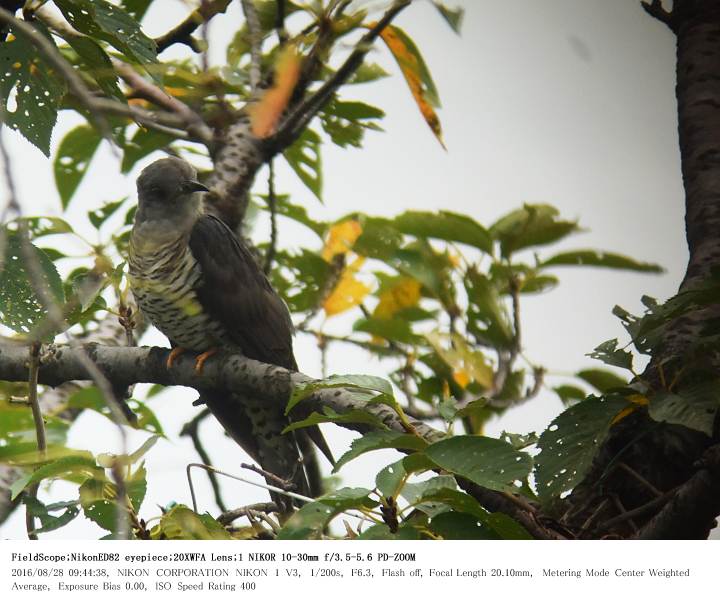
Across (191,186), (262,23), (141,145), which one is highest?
(262,23)

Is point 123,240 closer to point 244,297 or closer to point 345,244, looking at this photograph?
point 244,297

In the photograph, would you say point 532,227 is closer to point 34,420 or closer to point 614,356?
point 614,356

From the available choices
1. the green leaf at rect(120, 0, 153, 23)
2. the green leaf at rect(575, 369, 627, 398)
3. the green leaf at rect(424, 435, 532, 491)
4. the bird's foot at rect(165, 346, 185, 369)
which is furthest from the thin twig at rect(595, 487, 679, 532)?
the green leaf at rect(120, 0, 153, 23)

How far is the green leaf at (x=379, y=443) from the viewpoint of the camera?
0.81 m

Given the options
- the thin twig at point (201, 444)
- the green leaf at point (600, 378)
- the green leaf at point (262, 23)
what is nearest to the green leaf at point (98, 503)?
the thin twig at point (201, 444)

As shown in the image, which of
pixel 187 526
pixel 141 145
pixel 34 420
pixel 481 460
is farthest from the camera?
pixel 141 145

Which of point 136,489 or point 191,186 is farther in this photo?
point 191,186

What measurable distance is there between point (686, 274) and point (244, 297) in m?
0.77

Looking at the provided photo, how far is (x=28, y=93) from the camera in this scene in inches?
34.0

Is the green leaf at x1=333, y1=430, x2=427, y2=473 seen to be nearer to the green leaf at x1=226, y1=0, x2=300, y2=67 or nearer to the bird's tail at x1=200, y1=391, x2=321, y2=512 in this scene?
the bird's tail at x1=200, y1=391, x2=321, y2=512

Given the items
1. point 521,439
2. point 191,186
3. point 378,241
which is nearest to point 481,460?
point 521,439

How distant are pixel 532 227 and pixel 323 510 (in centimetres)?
74

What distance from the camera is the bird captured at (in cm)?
159

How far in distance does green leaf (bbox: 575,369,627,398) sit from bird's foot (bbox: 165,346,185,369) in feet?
2.30
